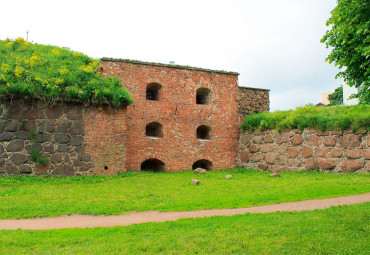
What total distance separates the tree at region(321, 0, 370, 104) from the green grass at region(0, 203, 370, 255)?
8.34ft

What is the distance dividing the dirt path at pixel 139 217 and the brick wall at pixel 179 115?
721 cm

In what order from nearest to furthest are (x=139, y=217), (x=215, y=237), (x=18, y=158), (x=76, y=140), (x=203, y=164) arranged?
(x=215, y=237)
(x=139, y=217)
(x=18, y=158)
(x=76, y=140)
(x=203, y=164)

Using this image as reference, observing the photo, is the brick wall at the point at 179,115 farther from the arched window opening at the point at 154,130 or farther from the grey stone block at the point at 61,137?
the grey stone block at the point at 61,137

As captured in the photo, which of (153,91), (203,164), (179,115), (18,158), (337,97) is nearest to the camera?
(18,158)

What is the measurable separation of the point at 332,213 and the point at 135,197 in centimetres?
499

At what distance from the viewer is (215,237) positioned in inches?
191

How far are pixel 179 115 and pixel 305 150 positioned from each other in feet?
19.7

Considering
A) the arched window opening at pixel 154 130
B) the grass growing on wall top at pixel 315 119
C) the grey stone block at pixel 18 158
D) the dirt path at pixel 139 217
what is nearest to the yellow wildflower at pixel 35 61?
the grey stone block at pixel 18 158

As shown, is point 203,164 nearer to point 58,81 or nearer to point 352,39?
point 58,81

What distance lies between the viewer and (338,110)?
43.9 feet

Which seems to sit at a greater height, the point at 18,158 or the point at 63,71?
the point at 63,71

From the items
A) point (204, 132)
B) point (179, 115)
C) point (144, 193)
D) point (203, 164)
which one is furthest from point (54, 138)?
point (204, 132)

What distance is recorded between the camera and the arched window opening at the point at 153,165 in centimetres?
1471

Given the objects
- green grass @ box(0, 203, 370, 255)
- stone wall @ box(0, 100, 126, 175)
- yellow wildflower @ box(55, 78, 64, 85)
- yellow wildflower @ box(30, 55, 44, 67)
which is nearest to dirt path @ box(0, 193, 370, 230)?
green grass @ box(0, 203, 370, 255)
